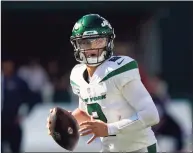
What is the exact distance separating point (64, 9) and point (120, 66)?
10.3 meters

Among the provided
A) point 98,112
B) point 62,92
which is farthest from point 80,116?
point 62,92

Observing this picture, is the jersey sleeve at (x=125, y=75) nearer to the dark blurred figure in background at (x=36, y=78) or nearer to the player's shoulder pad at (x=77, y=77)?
the player's shoulder pad at (x=77, y=77)

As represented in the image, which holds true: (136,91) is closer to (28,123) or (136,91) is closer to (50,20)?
(28,123)

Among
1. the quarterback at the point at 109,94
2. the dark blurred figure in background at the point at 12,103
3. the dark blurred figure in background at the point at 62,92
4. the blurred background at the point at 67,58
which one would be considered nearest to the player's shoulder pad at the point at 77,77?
the quarterback at the point at 109,94

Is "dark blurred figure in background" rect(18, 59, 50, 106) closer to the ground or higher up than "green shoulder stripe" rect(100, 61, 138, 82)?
closer to the ground

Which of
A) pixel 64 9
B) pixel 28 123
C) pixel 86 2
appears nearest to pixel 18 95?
pixel 28 123

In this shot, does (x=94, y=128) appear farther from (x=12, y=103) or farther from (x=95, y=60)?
(x=12, y=103)

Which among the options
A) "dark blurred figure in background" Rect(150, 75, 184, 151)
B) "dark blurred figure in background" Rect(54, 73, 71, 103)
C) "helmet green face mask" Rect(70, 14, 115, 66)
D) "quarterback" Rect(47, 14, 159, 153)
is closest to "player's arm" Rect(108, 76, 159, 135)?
"quarterback" Rect(47, 14, 159, 153)

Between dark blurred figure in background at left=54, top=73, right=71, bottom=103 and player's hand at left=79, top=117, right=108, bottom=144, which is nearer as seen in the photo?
player's hand at left=79, top=117, right=108, bottom=144

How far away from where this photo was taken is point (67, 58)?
15.5 metres

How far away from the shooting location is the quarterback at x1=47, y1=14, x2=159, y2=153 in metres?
3.72

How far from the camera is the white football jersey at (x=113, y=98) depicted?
3.77 meters

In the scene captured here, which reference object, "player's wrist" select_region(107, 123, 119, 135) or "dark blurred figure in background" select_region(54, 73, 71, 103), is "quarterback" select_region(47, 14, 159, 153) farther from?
"dark blurred figure in background" select_region(54, 73, 71, 103)

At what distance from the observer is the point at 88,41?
388 cm
